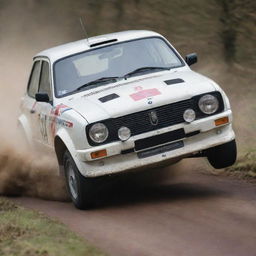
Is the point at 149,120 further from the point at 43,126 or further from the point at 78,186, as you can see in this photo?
the point at 43,126

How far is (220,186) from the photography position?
9.40 m

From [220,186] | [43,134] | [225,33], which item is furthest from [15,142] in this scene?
[225,33]

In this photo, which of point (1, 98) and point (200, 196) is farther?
point (1, 98)

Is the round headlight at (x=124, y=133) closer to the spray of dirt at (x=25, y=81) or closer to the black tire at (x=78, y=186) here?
the black tire at (x=78, y=186)

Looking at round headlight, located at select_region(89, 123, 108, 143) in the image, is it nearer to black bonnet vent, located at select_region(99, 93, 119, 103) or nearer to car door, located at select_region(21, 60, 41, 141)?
Result: black bonnet vent, located at select_region(99, 93, 119, 103)

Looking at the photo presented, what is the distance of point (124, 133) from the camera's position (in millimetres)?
8172

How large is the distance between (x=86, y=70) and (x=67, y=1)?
11701 millimetres

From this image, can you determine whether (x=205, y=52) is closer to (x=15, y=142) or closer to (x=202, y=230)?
(x=15, y=142)

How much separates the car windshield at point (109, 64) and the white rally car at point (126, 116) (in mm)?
12

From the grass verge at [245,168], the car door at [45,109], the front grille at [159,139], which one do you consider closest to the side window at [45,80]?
the car door at [45,109]

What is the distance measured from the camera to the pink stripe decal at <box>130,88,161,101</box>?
839cm

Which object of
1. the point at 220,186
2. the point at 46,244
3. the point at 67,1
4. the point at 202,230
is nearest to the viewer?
the point at 46,244

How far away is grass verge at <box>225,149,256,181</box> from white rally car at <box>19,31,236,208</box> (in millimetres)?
900

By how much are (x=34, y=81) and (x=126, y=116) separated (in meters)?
2.90
